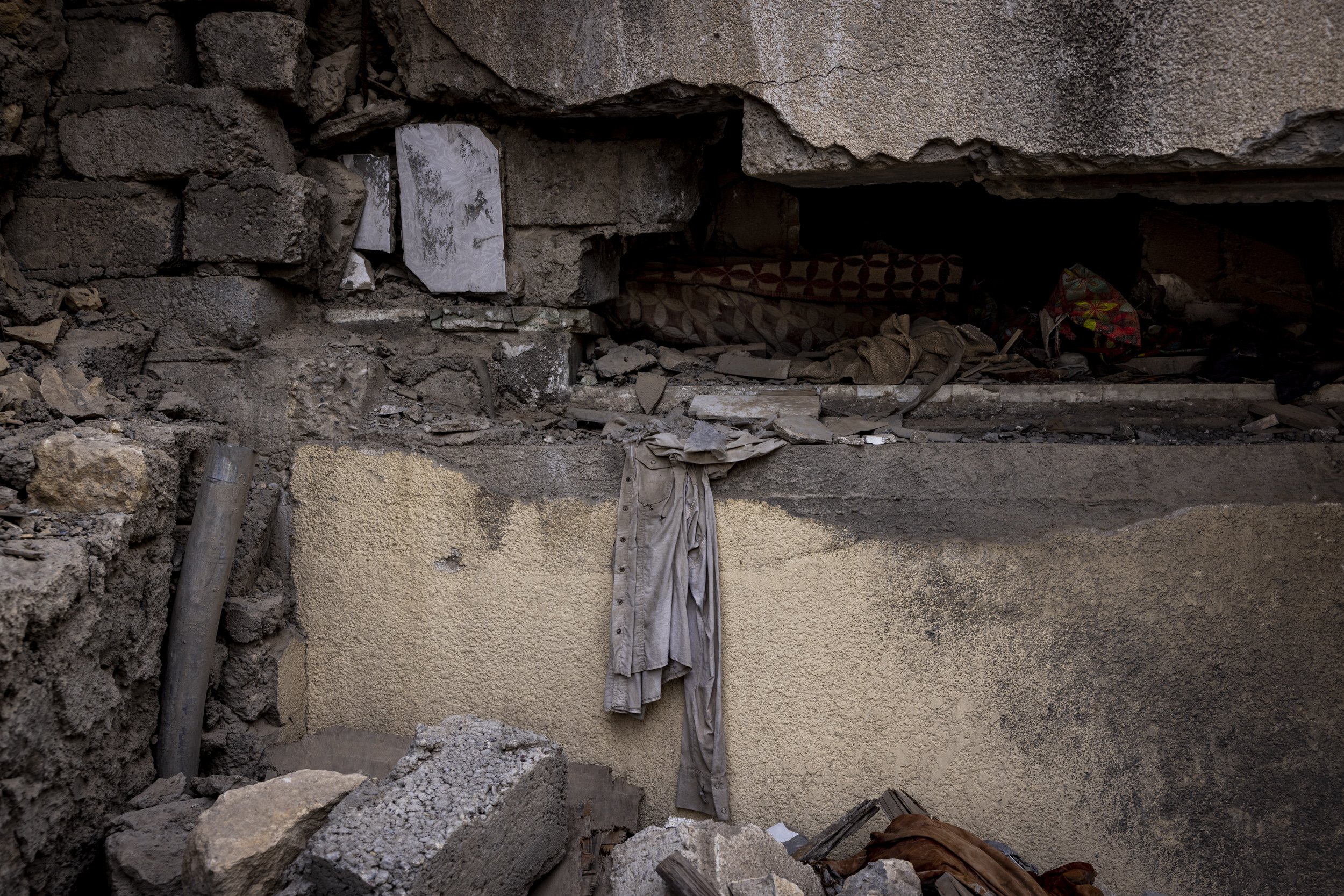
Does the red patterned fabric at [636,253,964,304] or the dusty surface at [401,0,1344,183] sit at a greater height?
the dusty surface at [401,0,1344,183]

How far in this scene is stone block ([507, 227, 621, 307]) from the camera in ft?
11.6

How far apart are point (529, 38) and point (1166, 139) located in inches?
80.2

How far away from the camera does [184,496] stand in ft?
9.60

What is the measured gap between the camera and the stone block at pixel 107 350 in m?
3.05

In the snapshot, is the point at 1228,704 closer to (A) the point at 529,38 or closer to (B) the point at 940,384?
(B) the point at 940,384

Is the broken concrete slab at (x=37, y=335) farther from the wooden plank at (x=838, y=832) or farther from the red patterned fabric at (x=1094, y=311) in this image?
the red patterned fabric at (x=1094, y=311)

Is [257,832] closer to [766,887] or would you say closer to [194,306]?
[766,887]

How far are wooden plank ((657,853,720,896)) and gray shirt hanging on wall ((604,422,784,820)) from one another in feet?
2.22

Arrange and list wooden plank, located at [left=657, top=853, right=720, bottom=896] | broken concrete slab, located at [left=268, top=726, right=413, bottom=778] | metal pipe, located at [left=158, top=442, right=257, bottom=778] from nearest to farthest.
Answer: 1. wooden plank, located at [left=657, top=853, right=720, bottom=896]
2. metal pipe, located at [left=158, top=442, right=257, bottom=778]
3. broken concrete slab, located at [left=268, top=726, right=413, bottom=778]

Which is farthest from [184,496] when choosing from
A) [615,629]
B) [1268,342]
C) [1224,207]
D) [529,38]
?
[1224,207]

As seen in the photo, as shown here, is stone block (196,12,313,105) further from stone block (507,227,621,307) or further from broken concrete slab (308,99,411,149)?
stone block (507,227,621,307)

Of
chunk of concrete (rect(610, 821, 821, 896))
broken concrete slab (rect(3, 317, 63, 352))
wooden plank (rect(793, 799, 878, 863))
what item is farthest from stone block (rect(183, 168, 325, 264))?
wooden plank (rect(793, 799, 878, 863))

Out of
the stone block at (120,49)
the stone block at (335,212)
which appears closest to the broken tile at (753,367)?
the stone block at (335,212)

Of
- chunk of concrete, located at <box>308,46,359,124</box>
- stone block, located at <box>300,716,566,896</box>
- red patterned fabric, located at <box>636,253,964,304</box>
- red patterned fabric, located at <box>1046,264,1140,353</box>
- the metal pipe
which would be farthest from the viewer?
red patterned fabric, located at <box>636,253,964,304</box>
